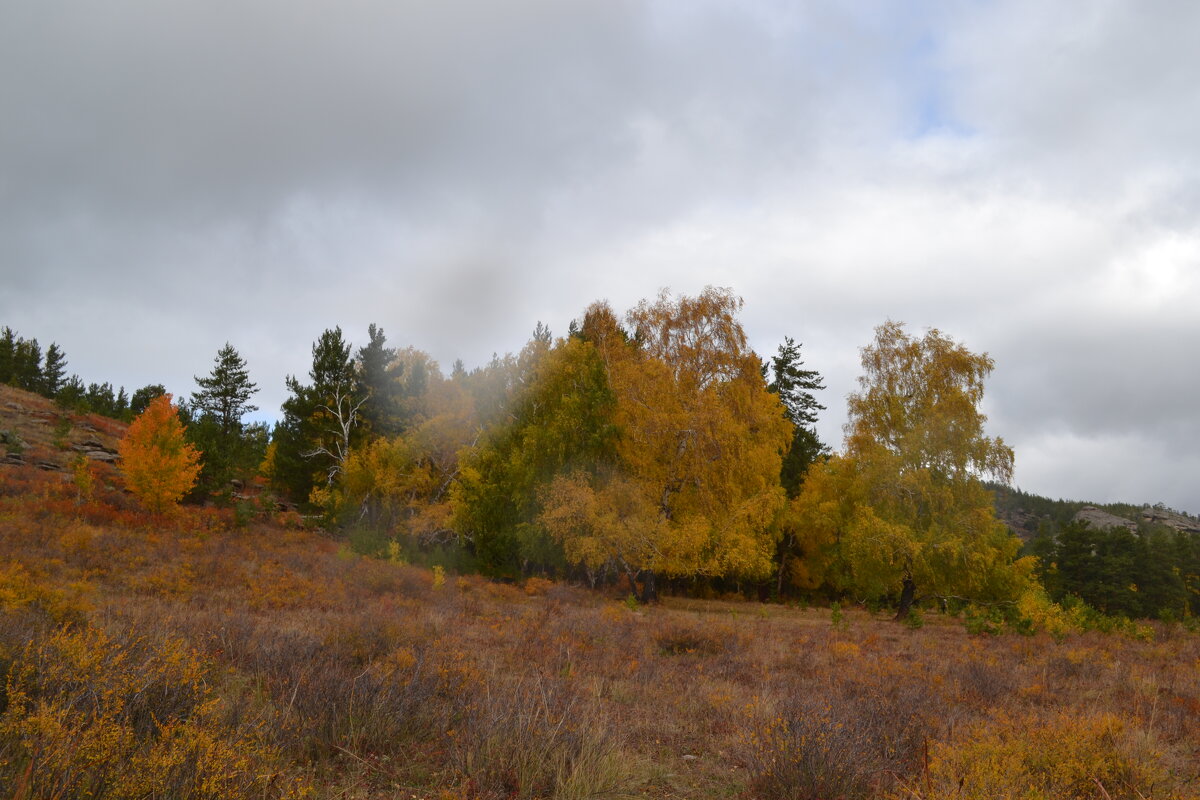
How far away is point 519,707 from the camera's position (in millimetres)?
5688

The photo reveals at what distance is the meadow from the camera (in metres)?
4.01

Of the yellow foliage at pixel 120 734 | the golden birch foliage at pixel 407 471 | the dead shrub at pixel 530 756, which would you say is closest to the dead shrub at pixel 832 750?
the dead shrub at pixel 530 756

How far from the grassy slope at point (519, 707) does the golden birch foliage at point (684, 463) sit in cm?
798

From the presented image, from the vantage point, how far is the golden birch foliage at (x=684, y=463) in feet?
70.4

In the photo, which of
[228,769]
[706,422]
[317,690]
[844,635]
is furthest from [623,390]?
[228,769]

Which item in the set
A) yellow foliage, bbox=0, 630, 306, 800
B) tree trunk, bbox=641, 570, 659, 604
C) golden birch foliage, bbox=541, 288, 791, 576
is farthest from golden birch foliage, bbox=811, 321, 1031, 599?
yellow foliage, bbox=0, 630, 306, 800

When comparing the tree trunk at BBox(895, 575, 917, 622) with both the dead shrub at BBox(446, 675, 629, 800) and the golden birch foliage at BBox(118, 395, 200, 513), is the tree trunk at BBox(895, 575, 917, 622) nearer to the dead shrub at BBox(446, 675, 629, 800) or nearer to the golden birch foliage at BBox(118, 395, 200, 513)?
the dead shrub at BBox(446, 675, 629, 800)

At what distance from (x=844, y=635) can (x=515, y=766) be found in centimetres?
1322

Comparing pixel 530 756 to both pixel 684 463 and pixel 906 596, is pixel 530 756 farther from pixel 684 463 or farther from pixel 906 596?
pixel 906 596

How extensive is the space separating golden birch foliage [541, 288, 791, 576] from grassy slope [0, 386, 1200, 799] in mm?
7984

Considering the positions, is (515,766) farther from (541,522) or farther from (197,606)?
(541,522)

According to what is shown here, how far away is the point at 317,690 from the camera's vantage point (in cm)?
546

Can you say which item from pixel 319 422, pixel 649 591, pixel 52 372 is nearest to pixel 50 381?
pixel 52 372

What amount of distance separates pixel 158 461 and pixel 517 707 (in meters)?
24.6
